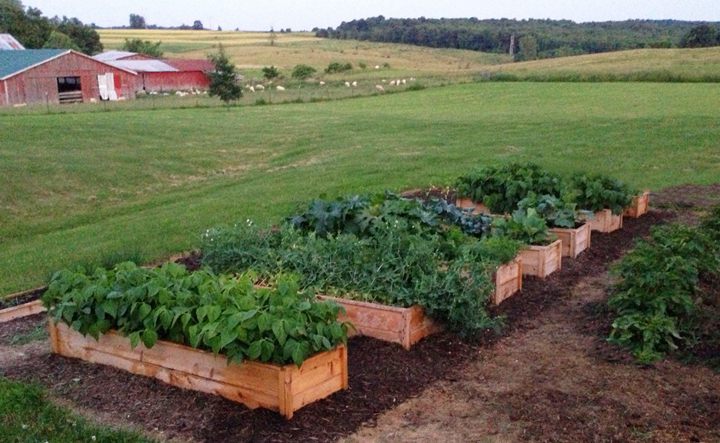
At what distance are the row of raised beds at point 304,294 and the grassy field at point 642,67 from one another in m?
44.4

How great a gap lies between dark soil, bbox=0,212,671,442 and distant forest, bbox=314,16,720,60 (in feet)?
294

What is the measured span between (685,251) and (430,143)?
15.8m

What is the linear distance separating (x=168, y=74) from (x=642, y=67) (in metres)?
38.4

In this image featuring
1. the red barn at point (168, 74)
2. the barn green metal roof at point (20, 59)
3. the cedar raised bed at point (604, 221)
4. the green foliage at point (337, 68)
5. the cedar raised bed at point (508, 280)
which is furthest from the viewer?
the green foliage at point (337, 68)

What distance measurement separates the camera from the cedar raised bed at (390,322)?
234 inches

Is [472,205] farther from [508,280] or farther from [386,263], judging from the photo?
[386,263]

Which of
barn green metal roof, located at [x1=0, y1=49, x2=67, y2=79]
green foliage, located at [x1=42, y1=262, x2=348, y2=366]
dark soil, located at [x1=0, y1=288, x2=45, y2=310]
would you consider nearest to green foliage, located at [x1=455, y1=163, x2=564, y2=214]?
green foliage, located at [x1=42, y1=262, x2=348, y2=366]

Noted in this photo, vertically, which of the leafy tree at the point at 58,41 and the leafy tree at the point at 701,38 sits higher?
the leafy tree at the point at 58,41

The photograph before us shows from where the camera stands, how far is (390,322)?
5996 millimetres

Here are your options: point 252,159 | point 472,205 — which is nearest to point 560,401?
point 472,205

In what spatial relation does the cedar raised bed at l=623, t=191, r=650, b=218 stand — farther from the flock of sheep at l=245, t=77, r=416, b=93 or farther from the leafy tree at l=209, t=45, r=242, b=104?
the flock of sheep at l=245, t=77, r=416, b=93

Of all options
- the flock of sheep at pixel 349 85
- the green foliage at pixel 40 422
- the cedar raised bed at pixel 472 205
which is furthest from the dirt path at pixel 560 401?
the flock of sheep at pixel 349 85

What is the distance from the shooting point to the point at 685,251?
6996mm

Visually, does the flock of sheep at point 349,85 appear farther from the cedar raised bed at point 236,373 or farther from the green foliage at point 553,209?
the cedar raised bed at point 236,373
